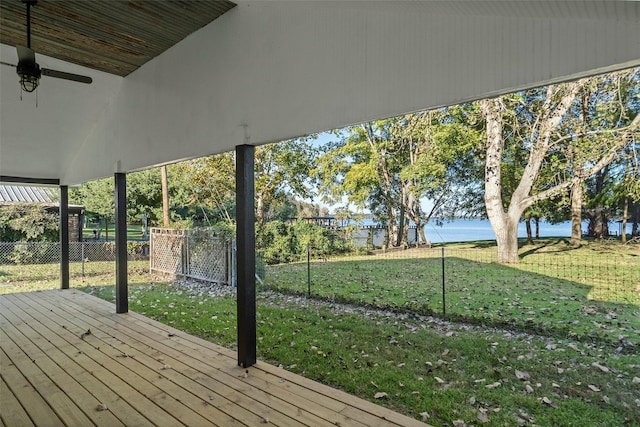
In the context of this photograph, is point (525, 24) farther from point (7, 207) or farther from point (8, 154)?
point (7, 207)

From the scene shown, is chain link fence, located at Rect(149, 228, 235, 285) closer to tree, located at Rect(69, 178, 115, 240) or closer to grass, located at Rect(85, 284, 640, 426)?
grass, located at Rect(85, 284, 640, 426)

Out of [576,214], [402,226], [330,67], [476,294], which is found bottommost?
[476,294]

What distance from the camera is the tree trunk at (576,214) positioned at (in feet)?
22.8

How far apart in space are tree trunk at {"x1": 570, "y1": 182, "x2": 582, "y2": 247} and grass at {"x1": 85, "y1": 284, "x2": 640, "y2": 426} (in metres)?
4.24

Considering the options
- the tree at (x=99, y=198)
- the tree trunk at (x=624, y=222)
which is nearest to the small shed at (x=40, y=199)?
the tree at (x=99, y=198)

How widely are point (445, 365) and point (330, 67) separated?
2.67 meters

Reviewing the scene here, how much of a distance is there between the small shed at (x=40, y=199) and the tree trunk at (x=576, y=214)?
11672 mm

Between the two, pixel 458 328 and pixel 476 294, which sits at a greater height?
pixel 476 294

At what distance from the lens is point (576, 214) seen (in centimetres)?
742

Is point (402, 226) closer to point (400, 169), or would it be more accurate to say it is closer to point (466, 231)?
point (400, 169)

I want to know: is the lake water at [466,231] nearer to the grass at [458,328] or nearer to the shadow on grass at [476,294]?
the grass at [458,328]

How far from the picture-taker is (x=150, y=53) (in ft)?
13.2

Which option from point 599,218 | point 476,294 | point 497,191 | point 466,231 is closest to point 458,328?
point 476,294

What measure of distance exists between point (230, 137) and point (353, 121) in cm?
136
